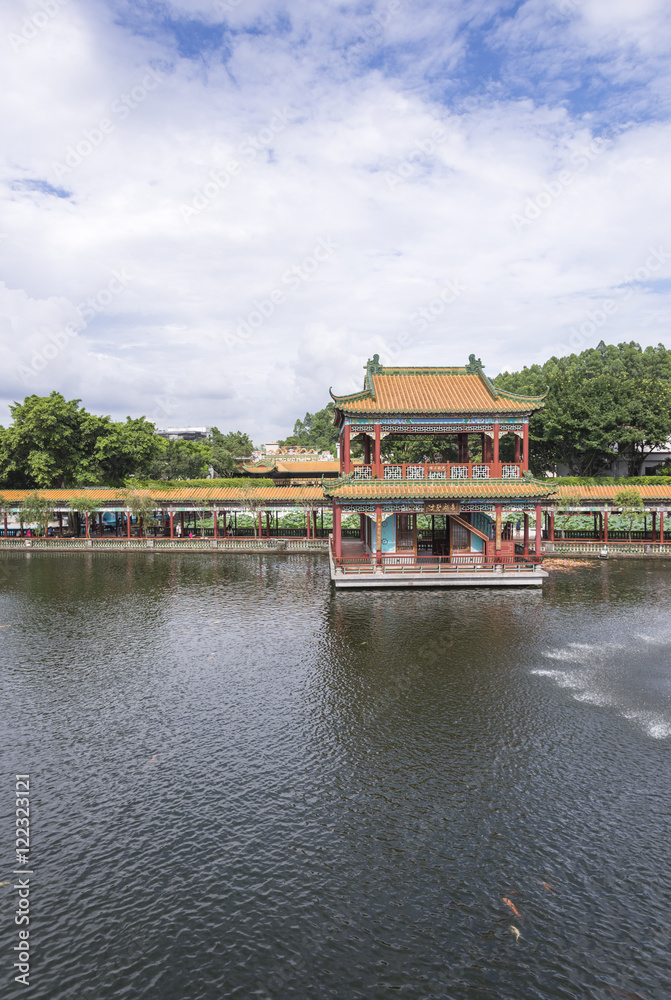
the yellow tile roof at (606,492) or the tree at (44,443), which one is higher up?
the tree at (44,443)

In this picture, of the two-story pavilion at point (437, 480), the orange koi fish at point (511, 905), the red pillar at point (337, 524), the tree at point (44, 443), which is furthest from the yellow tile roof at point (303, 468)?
the orange koi fish at point (511, 905)

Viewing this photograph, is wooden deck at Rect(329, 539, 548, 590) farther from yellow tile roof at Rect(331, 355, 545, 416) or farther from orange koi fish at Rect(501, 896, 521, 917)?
orange koi fish at Rect(501, 896, 521, 917)

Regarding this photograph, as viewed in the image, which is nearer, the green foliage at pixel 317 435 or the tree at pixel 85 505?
the tree at pixel 85 505

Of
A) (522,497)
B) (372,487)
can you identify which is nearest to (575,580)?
(522,497)

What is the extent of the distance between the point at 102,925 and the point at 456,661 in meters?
12.3

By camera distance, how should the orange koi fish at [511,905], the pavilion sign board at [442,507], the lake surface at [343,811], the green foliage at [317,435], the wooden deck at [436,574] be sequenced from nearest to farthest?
the lake surface at [343,811] → the orange koi fish at [511,905] → the wooden deck at [436,574] → the pavilion sign board at [442,507] → the green foliage at [317,435]

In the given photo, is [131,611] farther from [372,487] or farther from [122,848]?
[122,848]

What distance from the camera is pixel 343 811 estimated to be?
1063 cm

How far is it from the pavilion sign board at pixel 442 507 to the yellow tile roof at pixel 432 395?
4743mm

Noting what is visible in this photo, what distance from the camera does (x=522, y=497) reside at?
29594 millimetres

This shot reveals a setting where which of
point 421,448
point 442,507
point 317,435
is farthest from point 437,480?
point 317,435

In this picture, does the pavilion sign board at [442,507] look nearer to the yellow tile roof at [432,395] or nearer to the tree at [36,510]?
the yellow tile roof at [432,395]

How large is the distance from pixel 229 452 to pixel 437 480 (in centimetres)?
6065

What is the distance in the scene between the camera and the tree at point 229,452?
84125mm
